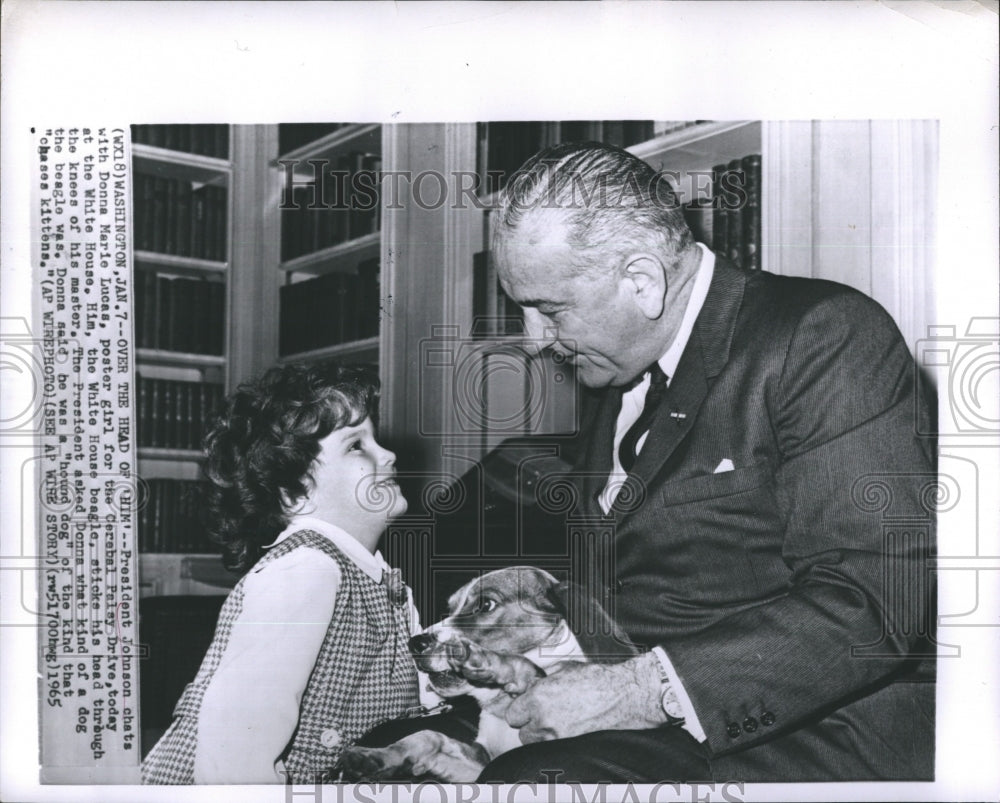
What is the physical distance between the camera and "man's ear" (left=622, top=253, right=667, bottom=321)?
168 cm

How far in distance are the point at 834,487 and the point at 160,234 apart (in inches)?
47.0

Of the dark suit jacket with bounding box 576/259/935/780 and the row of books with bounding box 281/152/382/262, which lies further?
the row of books with bounding box 281/152/382/262

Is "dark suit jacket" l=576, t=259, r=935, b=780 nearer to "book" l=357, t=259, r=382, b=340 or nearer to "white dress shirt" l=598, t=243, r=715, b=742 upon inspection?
"white dress shirt" l=598, t=243, r=715, b=742

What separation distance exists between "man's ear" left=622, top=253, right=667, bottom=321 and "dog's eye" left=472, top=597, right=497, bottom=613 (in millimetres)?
544

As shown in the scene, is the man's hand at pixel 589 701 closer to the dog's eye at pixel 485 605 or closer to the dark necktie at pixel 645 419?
the dog's eye at pixel 485 605

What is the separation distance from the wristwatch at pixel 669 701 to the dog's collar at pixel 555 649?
138 mm

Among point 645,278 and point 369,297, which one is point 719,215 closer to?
point 645,278

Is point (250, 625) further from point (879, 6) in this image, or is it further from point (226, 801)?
point (879, 6)

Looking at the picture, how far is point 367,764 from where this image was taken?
5.51 ft

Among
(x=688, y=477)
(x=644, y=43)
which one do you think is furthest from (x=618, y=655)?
(x=644, y=43)

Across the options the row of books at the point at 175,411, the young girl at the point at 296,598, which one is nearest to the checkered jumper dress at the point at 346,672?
the young girl at the point at 296,598

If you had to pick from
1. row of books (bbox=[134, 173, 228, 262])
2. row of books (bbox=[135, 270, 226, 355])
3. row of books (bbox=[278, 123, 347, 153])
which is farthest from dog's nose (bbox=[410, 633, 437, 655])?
row of books (bbox=[278, 123, 347, 153])

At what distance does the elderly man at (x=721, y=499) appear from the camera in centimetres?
162

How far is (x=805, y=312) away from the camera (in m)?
1.65
